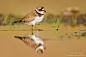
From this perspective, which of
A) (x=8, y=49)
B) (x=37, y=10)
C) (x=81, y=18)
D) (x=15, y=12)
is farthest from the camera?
(x=15, y=12)

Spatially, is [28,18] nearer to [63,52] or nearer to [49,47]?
[49,47]

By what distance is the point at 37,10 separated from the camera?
5.27 meters

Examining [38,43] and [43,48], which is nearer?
[43,48]

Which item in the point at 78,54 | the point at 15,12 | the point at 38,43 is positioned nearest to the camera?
the point at 78,54

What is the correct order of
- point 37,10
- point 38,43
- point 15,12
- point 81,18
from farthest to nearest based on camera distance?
point 15,12 < point 81,18 < point 37,10 < point 38,43

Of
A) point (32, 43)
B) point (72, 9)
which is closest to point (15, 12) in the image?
point (72, 9)

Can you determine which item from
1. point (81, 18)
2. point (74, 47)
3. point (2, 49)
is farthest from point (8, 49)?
point (81, 18)

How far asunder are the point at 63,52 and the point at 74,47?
1.36 feet

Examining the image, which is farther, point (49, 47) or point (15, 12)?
point (15, 12)

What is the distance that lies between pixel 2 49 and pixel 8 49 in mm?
126

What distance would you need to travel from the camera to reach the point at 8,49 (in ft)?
9.94

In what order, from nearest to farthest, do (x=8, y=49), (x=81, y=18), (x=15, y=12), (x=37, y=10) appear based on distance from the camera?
(x=8, y=49), (x=37, y=10), (x=81, y=18), (x=15, y=12)

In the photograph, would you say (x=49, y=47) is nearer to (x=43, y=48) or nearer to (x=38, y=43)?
(x=43, y=48)

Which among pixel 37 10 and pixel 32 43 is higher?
pixel 37 10
